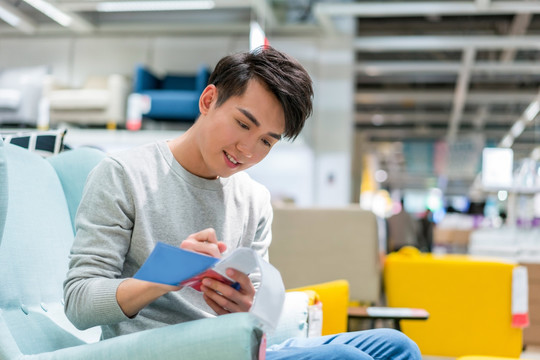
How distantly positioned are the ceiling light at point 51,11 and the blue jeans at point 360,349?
7297 millimetres

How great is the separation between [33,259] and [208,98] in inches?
21.8

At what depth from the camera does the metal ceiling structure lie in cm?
788

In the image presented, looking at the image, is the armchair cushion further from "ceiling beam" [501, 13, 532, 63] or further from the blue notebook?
"ceiling beam" [501, 13, 532, 63]

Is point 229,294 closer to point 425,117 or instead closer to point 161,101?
point 161,101

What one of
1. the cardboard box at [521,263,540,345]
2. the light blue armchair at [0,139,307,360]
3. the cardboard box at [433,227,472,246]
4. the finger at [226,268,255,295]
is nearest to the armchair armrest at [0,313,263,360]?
the light blue armchair at [0,139,307,360]

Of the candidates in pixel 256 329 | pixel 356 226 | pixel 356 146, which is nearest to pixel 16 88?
pixel 356 226

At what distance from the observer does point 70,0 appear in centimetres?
771

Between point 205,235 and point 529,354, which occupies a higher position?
point 205,235

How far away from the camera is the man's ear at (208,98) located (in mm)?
1303

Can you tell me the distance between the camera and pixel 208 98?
1.32m

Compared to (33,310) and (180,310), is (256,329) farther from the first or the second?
(33,310)

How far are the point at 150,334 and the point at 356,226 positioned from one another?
2516 mm

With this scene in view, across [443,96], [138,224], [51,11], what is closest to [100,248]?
[138,224]

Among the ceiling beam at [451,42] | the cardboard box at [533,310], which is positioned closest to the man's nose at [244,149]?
the cardboard box at [533,310]
